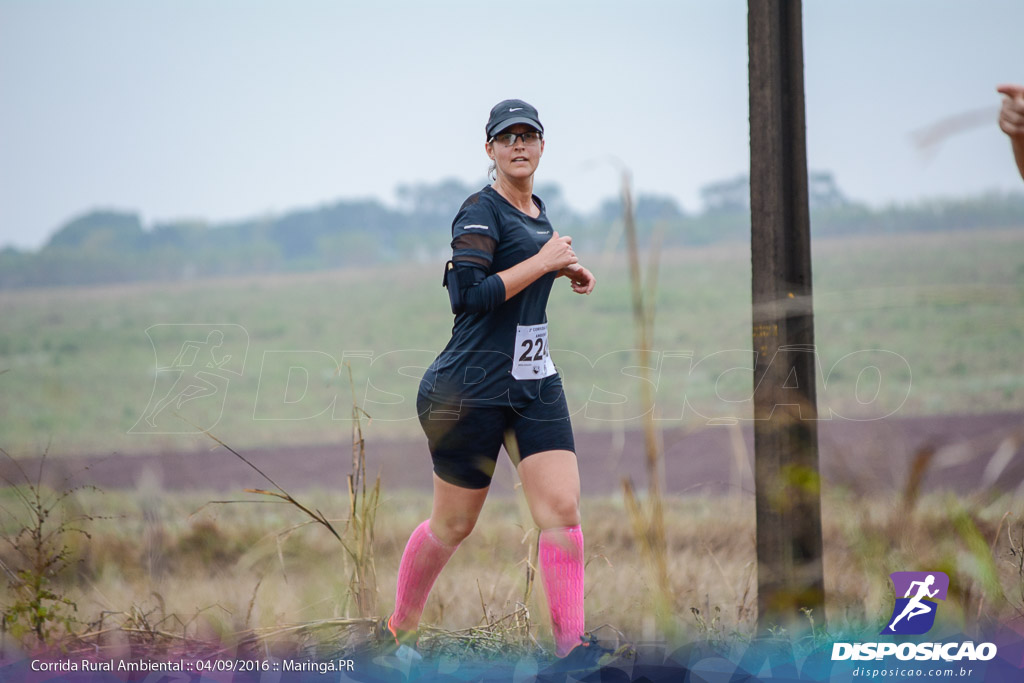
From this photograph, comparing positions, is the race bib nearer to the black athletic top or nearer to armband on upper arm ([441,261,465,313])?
the black athletic top

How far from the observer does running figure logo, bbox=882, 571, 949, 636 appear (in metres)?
2.12

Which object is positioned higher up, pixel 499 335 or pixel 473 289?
pixel 473 289

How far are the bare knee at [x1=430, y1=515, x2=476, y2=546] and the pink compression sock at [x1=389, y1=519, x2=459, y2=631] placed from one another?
0.02 metres

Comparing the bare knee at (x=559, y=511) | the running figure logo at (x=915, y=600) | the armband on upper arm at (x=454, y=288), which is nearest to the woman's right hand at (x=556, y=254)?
the armband on upper arm at (x=454, y=288)

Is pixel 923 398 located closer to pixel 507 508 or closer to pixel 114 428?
pixel 507 508

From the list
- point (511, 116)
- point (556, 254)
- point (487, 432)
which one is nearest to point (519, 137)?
point (511, 116)

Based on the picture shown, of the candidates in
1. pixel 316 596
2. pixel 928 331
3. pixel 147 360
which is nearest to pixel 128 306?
pixel 147 360

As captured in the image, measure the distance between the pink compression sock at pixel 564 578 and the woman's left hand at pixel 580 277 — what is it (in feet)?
2.34

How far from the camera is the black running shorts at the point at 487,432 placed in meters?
2.59

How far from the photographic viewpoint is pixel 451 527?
2.75m

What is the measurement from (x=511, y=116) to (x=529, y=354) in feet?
2.21

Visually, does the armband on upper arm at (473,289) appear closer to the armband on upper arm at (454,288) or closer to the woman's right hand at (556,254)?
the armband on upper arm at (454,288)

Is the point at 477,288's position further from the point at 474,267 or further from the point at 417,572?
the point at 417,572

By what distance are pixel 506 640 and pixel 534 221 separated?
1288mm
